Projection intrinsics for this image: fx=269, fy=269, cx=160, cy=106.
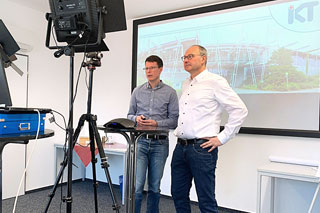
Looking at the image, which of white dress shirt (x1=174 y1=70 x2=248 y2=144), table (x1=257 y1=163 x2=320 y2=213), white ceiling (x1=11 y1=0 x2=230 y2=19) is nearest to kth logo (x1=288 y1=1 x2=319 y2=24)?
white ceiling (x1=11 y1=0 x2=230 y2=19)

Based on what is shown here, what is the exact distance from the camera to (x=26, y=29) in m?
3.54

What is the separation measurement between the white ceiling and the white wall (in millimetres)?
178

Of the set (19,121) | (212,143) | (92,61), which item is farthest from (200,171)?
(19,121)

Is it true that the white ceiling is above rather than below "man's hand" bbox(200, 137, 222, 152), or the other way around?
above

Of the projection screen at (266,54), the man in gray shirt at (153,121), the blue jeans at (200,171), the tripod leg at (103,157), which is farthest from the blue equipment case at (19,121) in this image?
the projection screen at (266,54)

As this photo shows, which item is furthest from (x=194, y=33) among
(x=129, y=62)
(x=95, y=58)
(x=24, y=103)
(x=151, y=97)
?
(x=24, y=103)

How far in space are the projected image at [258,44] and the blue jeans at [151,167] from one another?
1377 mm

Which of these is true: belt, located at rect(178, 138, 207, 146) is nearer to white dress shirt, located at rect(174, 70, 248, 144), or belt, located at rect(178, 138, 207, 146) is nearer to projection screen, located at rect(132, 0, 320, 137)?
white dress shirt, located at rect(174, 70, 248, 144)

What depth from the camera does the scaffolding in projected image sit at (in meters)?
2.72

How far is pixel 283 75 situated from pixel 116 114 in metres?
2.34

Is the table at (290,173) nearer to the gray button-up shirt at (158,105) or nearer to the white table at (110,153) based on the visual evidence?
the gray button-up shirt at (158,105)

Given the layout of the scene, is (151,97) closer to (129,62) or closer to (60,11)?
(60,11)

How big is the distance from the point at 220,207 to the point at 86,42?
2550 millimetres

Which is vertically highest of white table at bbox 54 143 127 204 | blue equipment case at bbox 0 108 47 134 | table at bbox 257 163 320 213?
blue equipment case at bbox 0 108 47 134
